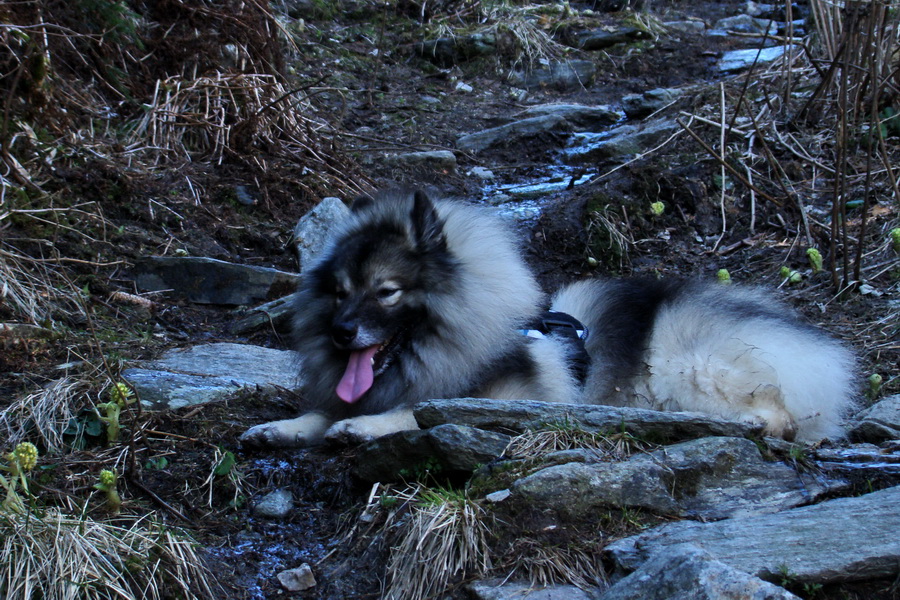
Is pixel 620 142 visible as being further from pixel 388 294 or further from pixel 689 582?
pixel 689 582

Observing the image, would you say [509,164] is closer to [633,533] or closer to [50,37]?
[50,37]

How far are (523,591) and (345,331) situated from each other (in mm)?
1628

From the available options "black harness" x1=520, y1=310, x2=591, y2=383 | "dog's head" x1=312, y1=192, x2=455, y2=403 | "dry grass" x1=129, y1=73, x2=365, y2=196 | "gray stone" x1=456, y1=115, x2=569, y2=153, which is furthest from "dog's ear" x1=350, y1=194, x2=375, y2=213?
"gray stone" x1=456, y1=115, x2=569, y2=153

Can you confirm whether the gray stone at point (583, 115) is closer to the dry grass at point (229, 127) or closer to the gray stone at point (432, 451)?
the dry grass at point (229, 127)

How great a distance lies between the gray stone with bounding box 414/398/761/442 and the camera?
10.6 ft

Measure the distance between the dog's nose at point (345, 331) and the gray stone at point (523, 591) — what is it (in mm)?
1483

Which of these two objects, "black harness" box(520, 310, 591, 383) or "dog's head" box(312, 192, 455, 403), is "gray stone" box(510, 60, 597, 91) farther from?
"dog's head" box(312, 192, 455, 403)

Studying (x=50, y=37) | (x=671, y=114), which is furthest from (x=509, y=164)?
(x=50, y=37)

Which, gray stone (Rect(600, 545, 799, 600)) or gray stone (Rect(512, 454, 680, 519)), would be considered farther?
gray stone (Rect(512, 454, 680, 519))

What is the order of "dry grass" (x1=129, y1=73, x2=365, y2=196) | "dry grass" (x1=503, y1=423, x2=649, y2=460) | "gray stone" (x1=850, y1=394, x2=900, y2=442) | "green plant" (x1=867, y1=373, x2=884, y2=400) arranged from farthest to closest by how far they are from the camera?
"dry grass" (x1=129, y1=73, x2=365, y2=196) < "green plant" (x1=867, y1=373, x2=884, y2=400) < "gray stone" (x1=850, y1=394, x2=900, y2=442) < "dry grass" (x1=503, y1=423, x2=649, y2=460)

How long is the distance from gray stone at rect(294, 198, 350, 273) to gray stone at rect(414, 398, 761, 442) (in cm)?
353

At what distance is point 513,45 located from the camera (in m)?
12.2

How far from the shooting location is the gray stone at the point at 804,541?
2332 millimetres

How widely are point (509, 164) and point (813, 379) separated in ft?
18.7
